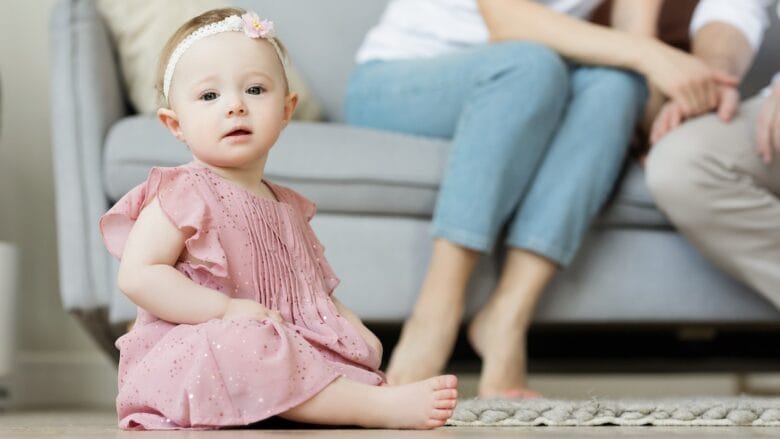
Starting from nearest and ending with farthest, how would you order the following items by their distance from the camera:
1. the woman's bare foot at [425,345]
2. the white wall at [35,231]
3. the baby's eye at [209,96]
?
1. the baby's eye at [209,96]
2. the woman's bare foot at [425,345]
3. the white wall at [35,231]

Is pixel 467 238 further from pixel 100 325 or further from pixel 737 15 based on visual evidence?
pixel 737 15

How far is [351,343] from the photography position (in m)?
0.97

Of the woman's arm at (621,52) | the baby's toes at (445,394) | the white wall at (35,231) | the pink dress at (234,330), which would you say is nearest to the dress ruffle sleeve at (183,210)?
the pink dress at (234,330)

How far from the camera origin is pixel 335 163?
1.53 meters

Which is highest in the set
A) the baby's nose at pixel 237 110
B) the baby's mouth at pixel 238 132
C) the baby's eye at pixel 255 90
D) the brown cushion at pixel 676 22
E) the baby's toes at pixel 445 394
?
the brown cushion at pixel 676 22

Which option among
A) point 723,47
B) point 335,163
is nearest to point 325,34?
point 335,163

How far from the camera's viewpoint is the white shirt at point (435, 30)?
1.71 meters

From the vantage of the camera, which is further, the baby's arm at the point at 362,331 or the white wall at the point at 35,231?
the white wall at the point at 35,231

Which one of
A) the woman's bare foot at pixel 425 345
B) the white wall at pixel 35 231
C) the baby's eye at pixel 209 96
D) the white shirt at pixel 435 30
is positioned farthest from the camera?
the white wall at pixel 35 231

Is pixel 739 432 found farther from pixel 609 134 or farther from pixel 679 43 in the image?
pixel 679 43

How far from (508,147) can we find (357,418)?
0.66m

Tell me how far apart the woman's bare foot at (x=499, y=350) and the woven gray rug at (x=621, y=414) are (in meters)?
0.38

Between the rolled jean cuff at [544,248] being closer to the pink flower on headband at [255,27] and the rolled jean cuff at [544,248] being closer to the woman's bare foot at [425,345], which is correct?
the woman's bare foot at [425,345]

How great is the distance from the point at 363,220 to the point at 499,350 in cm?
26
